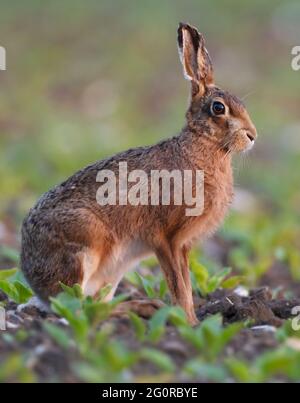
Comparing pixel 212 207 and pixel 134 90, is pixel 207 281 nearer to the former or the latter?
pixel 212 207

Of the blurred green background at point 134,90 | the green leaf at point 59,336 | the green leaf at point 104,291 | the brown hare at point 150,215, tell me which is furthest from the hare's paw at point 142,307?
the blurred green background at point 134,90

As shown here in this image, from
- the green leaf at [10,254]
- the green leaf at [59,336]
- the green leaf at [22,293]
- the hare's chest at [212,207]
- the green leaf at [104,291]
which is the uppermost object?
the green leaf at [10,254]

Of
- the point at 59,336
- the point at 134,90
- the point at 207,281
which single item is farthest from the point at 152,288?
the point at 134,90

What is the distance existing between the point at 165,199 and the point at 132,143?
8.70 metres

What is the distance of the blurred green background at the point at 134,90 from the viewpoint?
12.1 metres

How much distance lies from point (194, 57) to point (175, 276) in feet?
5.24

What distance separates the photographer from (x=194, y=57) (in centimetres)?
674

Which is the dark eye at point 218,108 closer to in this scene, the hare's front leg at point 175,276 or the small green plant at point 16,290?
the hare's front leg at point 175,276

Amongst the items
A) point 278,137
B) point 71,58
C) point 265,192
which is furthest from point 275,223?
point 71,58

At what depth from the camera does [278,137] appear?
666 inches

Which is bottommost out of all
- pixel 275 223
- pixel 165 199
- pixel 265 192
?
pixel 165 199

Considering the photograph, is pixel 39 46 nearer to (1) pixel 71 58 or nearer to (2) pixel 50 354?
(1) pixel 71 58

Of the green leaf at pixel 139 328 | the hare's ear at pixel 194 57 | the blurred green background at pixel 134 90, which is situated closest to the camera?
the green leaf at pixel 139 328

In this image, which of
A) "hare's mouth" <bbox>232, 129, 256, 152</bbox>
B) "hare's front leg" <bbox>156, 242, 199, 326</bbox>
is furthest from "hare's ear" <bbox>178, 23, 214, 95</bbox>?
"hare's front leg" <bbox>156, 242, 199, 326</bbox>
